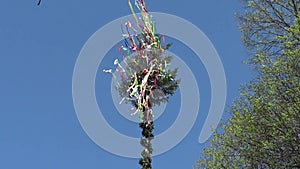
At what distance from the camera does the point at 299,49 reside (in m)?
18.9

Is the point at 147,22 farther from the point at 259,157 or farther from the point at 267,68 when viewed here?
the point at 259,157

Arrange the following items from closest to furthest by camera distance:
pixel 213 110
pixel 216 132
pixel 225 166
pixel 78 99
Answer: pixel 78 99 → pixel 213 110 → pixel 225 166 → pixel 216 132

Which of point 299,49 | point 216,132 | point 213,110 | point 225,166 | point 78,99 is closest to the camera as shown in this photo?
point 299,49

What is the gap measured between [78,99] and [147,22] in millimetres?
6288

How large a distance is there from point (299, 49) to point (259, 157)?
16.8 feet

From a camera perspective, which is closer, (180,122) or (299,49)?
(299,49)

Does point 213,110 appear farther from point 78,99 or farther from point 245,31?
point 78,99

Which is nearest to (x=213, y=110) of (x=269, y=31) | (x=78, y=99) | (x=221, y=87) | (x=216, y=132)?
(x=221, y=87)

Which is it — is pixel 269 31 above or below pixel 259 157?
above

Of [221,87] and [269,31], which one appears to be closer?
[221,87]

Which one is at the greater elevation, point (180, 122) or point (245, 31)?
point (245, 31)

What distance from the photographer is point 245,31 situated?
78.8ft

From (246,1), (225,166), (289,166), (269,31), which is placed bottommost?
(289,166)

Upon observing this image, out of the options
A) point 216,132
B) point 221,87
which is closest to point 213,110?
point 221,87
